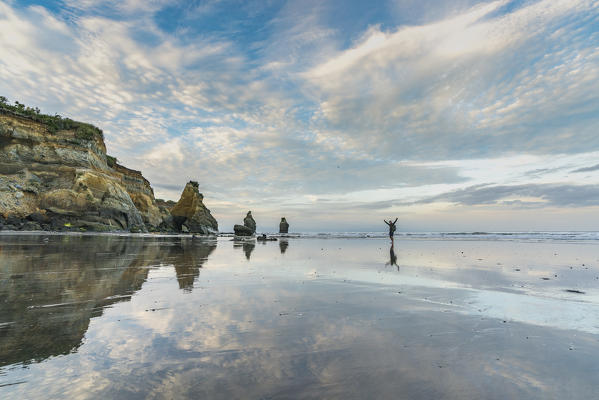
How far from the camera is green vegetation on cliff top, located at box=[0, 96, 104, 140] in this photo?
43.6 m

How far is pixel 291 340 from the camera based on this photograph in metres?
3.69

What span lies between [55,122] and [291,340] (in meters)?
60.5

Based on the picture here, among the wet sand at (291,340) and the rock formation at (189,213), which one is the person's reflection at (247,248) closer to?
the wet sand at (291,340)

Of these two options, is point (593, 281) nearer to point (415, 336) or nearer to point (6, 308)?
point (415, 336)

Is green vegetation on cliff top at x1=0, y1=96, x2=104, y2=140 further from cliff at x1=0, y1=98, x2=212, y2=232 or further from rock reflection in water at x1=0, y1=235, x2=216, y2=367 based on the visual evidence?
rock reflection in water at x1=0, y1=235, x2=216, y2=367

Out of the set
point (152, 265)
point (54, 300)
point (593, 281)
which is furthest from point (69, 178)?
point (593, 281)

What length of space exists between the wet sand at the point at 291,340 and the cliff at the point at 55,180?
127 feet

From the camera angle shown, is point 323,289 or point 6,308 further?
point 323,289

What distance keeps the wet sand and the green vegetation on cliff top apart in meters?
50.5

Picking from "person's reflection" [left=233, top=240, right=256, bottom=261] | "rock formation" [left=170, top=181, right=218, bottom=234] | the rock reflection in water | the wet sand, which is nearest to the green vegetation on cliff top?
"rock formation" [left=170, top=181, right=218, bottom=234]

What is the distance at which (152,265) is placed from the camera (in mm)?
10828

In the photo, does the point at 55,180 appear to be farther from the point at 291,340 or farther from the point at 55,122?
the point at 291,340

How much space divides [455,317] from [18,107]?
6755 centimetres

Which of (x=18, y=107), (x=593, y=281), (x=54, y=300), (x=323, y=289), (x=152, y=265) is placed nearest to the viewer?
(x=54, y=300)
